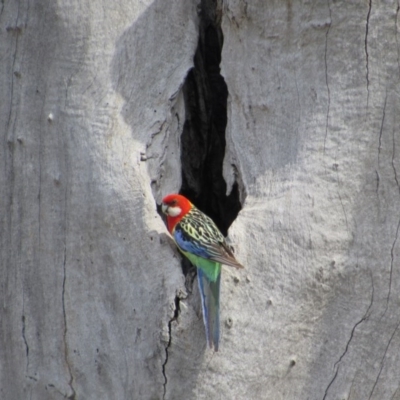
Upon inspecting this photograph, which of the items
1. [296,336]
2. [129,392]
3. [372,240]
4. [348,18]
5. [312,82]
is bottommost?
[129,392]

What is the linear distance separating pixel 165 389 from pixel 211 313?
48cm

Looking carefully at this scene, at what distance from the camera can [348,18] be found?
13.9 ft

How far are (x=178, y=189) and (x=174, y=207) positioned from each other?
19 cm

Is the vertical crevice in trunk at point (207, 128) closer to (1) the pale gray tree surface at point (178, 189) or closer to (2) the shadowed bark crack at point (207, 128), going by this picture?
(2) the shadowed bark crack at point (207, 128)

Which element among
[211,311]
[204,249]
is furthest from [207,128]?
[211,311]

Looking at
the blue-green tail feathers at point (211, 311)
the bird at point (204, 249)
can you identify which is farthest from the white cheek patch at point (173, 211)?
the blue-green tail feathers at point (211, 311)

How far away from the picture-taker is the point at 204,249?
4.07m

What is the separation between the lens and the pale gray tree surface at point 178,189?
4.11 metres

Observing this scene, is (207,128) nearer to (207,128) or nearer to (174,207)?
(207,128)

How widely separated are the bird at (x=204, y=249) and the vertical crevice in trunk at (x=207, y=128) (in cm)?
38

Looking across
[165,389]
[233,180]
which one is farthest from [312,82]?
[165,389]

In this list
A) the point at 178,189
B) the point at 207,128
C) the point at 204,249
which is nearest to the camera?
the point at 204,249

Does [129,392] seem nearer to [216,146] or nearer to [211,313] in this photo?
[211,313]

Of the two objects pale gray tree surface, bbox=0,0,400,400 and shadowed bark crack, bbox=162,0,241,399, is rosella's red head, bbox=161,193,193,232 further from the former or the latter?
shadowed bark crack, bbox=162,0,241,399
